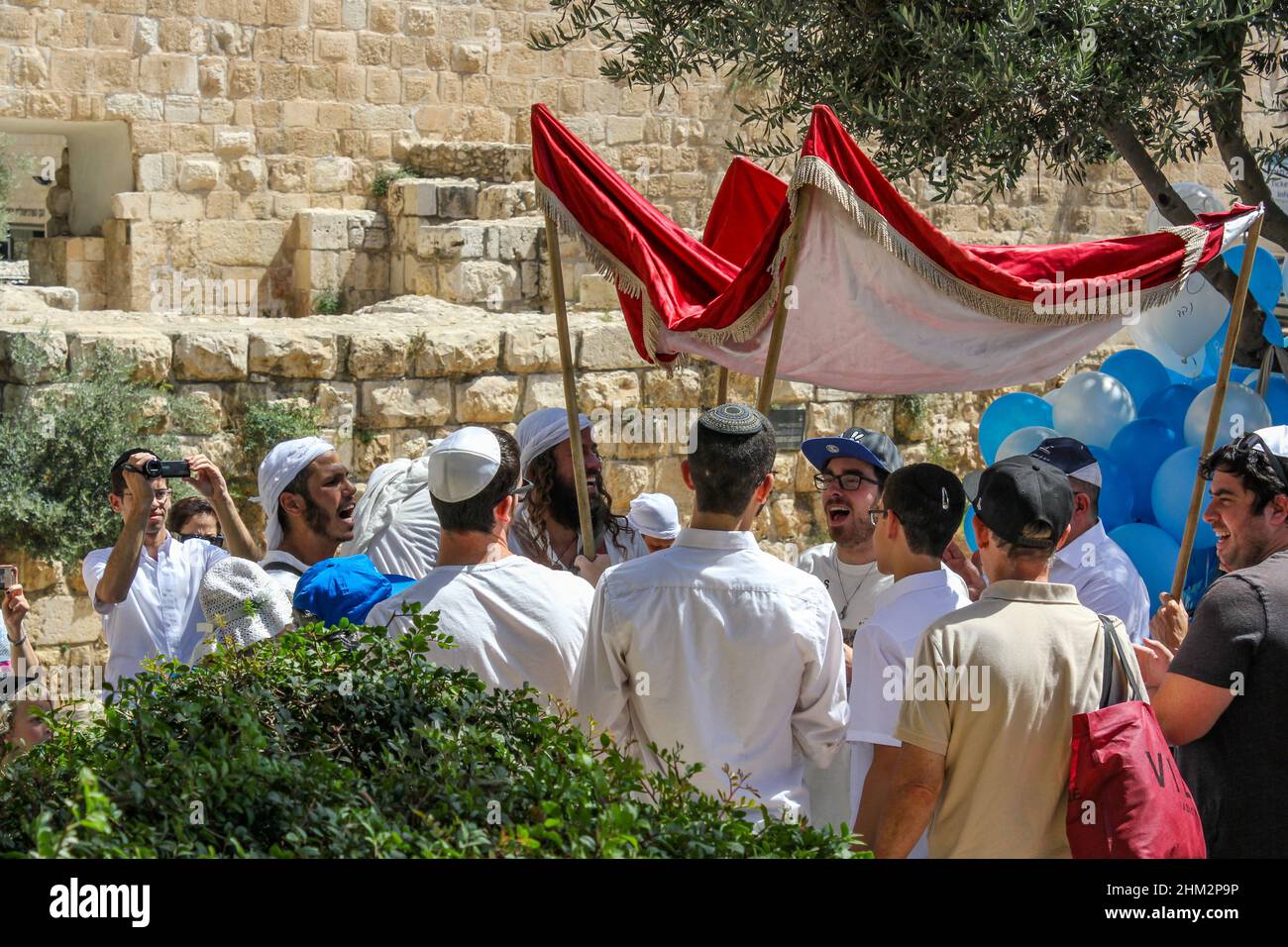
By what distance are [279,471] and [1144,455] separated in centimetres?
377

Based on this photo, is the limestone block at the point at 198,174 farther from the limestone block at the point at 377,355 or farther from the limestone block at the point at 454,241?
the limestone block at the point at 377,355

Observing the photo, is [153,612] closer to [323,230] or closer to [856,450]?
[856,450]

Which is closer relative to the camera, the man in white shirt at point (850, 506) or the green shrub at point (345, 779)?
the green shrub at point (345, 779)

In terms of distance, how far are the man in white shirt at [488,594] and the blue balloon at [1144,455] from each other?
137 inches

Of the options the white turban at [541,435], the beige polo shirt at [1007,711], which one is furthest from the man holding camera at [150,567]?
the beige polo shirt at [1007,711]

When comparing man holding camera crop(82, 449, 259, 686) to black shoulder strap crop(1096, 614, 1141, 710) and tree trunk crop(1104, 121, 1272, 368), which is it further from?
tree trunk crop(1104, 121, 1272, 368)

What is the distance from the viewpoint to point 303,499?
425 centimetres

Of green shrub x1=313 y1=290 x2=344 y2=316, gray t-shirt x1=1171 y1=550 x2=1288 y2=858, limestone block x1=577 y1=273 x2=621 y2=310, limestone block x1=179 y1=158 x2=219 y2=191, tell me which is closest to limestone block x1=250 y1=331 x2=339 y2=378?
limestone block x1=577 y1=273 x2=621 y2=310

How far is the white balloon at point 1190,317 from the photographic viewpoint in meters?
6.55

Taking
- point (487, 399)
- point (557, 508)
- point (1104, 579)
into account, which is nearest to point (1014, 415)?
point (1104, 579)

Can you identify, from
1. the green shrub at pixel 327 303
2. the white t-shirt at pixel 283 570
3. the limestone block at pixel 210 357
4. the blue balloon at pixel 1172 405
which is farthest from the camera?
the green shrub at pixel 327 303

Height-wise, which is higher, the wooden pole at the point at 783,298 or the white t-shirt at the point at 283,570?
the wooden pole at the point at 783,298
